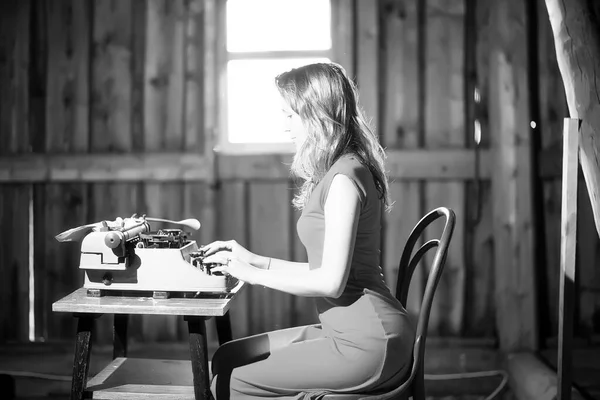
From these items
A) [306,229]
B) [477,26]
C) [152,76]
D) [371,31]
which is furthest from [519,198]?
[152,76]

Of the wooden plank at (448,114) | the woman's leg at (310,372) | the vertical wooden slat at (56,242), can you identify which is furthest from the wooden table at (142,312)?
the wooden plank at (448,114)

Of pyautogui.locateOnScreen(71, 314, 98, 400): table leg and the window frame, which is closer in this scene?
pyautogui.locateOnScreen(71, 314, 98, 400): table leg

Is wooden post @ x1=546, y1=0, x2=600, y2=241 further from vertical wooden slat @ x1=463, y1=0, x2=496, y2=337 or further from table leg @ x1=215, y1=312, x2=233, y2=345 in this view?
table leg @ x1=215, y1=312, x2=233, y2=345

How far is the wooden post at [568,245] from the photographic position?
2143 millimetres

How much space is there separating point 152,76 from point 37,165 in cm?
90

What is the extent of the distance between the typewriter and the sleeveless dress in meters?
0.31

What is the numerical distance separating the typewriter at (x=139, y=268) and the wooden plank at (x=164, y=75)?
5.22ft

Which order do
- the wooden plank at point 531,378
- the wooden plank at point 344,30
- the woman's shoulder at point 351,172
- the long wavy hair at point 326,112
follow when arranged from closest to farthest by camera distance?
the woman's shoulder at point 351,172, the long wavy hair at point 326,112, the wooden plank at point 531,378, the wooden plank at point 344,30

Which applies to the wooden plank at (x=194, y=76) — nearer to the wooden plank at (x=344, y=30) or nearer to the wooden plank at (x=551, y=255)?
the wooden plank at (x=344, y=30)

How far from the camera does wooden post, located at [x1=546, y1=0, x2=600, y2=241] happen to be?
2.21 metres

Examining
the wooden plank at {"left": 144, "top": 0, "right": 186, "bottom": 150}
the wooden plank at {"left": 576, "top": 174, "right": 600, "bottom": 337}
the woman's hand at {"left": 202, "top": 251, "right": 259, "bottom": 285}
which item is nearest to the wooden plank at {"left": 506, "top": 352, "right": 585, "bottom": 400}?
the wooden plank at {"left": 576, "top": 174, "right": 600, "bottom": 337}

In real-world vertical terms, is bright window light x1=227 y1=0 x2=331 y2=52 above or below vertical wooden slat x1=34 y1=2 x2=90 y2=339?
above

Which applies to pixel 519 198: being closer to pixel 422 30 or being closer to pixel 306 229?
pixel 422 30

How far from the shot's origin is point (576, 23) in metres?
2.30
